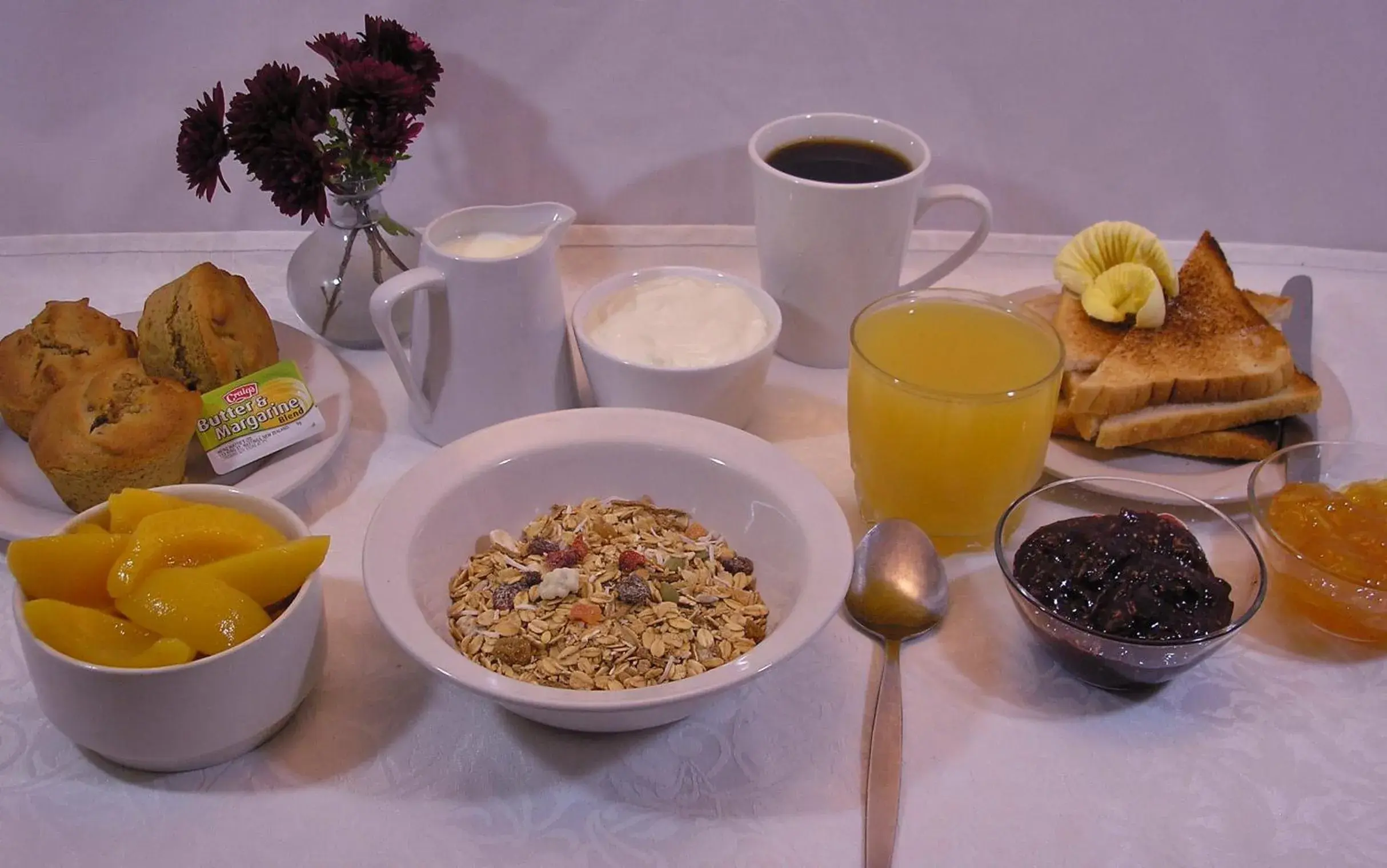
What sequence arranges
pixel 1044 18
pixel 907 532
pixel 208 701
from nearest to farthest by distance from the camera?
pixel 208 701 < pixel 907 532 < pixel 1044 18

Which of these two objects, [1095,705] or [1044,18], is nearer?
[1095,705]

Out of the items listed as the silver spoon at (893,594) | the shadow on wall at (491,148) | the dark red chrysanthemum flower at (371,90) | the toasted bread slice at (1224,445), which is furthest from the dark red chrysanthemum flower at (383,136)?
the toasted bread slice at (1224,445)

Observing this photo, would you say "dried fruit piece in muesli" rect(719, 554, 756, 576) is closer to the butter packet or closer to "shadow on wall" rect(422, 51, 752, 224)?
the butter packet

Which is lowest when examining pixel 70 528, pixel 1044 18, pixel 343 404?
pixel 343 404

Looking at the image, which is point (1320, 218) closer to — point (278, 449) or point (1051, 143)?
point (1051, 143)

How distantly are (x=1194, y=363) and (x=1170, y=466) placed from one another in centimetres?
14

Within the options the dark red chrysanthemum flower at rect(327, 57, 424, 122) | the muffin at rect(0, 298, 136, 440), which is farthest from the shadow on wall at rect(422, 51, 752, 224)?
the muffin at rect(0, 298, 136, 440)

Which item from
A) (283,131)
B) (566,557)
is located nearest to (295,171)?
(283,131)

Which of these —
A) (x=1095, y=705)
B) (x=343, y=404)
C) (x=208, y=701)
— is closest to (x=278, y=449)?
(x=343, y=404)

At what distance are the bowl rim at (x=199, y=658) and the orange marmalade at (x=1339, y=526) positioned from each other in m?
0.95

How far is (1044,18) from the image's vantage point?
5.12ft

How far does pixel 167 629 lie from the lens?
0.83 m

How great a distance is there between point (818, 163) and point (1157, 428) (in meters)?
0.56

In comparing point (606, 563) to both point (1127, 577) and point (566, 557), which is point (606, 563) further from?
point (1127, 577)
